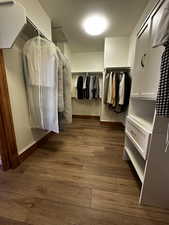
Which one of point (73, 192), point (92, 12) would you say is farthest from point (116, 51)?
point (73, 192)

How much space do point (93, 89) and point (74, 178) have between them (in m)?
2.51

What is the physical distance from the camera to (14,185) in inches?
41.8

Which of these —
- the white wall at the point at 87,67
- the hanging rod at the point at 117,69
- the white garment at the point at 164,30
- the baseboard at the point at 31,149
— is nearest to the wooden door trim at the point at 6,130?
the baseboard at the point at 31,149

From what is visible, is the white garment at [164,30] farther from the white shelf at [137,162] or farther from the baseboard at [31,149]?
the baseboard at [31,149]

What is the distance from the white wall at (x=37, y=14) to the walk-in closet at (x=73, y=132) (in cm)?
1

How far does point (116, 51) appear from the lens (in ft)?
8.77

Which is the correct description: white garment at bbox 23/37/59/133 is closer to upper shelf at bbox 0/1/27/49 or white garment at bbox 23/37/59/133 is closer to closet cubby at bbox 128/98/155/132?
upper shelf at bbox 0/1/27/49

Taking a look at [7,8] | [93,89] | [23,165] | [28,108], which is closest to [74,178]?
[23,165]

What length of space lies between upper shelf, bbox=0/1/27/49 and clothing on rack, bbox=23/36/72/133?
333 mm

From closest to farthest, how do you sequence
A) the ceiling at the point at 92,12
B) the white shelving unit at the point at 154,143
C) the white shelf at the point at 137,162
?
the white shelving unit at the point at 154,143
the white shelf at the point at 137,162
the ceiling at the point at 92,12

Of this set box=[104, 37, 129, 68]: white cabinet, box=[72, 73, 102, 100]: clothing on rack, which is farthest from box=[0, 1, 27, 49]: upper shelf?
box=[72, 73, 102, 100]: clothing on rack

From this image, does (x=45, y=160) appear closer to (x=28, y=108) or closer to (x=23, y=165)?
(x=23, y=165)

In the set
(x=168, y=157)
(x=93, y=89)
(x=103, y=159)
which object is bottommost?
(x=103, y=159)

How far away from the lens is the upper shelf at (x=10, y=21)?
2.95ft
